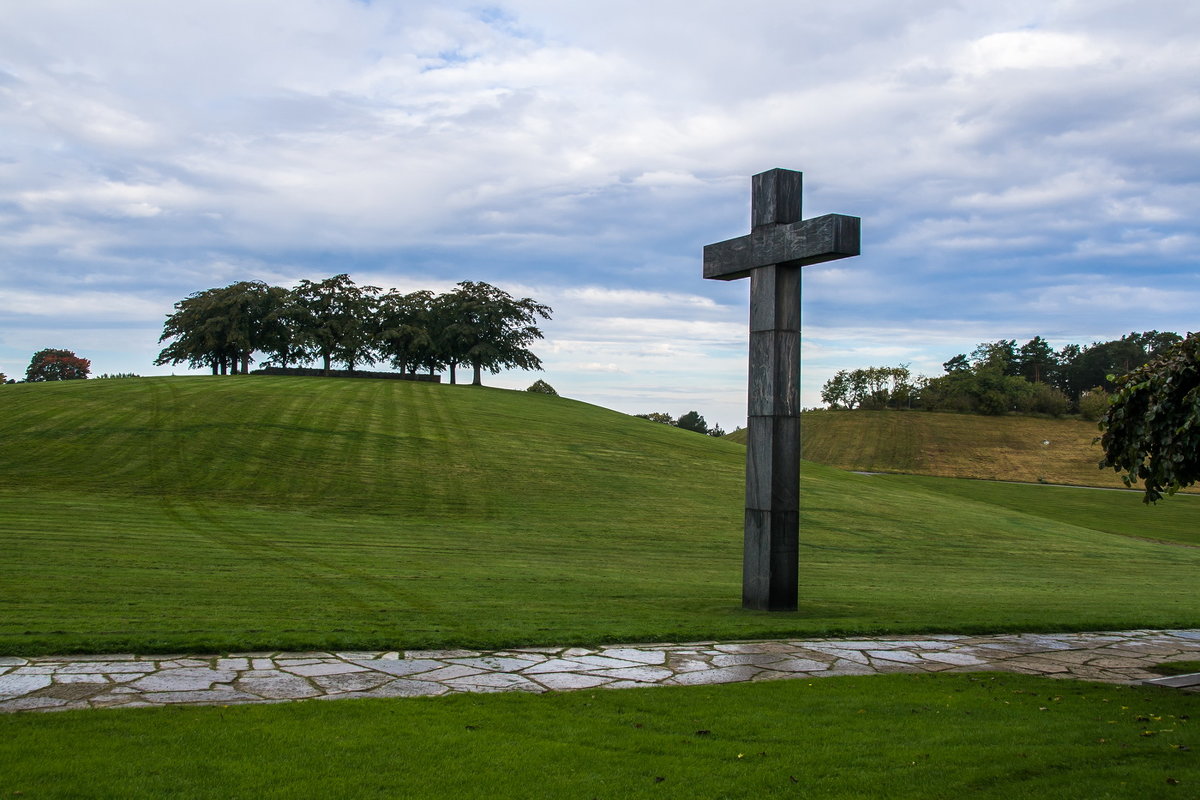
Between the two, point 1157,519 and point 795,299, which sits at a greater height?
point 795,299

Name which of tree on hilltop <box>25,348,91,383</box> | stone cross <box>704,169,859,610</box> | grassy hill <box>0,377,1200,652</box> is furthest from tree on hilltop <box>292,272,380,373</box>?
stone cross <box>704,169,859,610</box>

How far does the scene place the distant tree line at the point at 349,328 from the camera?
64375 millimetres

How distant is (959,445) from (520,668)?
6914cm

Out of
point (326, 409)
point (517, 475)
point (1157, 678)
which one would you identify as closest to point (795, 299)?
point (1157, 678)

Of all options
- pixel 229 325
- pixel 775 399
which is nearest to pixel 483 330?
pixel 229 325

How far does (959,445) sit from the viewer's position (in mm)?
69812

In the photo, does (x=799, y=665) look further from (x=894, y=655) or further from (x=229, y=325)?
(x=229, y=325)

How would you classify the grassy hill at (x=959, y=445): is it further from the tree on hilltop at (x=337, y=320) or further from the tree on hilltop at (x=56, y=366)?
the tree on hilltop at (x=56, y=366)

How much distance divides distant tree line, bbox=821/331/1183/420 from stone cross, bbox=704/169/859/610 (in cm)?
5767

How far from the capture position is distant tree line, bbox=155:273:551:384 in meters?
64.4

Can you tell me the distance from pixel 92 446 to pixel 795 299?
24.2m

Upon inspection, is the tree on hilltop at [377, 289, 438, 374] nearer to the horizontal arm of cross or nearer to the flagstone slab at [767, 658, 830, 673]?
the horizontal arm of cross

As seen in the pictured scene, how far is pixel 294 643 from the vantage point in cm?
738

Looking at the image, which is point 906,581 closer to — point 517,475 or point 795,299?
point 795,299
